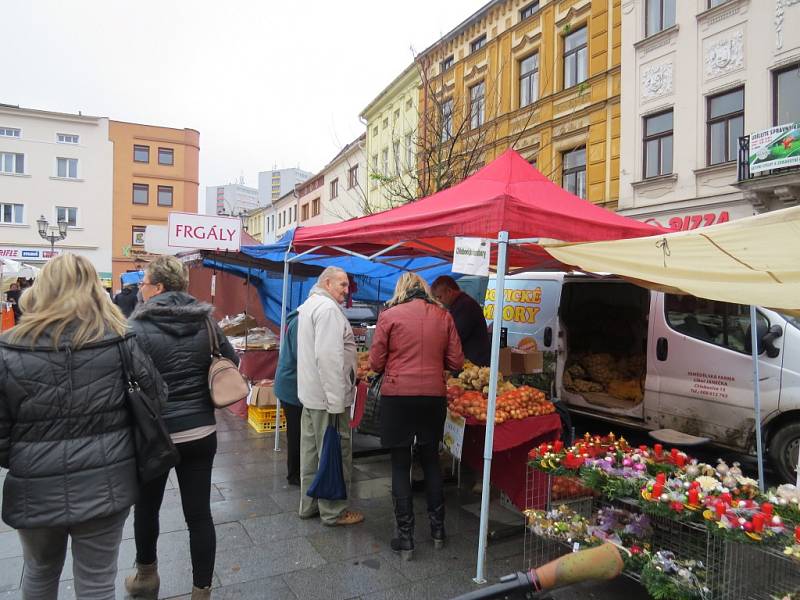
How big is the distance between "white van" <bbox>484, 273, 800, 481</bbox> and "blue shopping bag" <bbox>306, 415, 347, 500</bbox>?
386 centimetres

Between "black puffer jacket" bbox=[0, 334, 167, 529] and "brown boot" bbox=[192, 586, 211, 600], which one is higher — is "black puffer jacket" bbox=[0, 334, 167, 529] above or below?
above

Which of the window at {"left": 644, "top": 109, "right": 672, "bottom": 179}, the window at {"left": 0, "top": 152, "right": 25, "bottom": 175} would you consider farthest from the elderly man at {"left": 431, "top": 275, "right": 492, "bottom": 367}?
the window at {"left": 0, "top": 152, "right": 25, "bottom": 175}

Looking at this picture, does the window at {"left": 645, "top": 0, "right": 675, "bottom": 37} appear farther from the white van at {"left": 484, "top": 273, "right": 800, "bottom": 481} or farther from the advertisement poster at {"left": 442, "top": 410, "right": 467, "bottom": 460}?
the advertisement poster at {"left": 442, "top": 410, "right": 467, "bottom": 460}

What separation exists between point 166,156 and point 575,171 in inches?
1329

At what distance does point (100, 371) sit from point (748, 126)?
13397 mm

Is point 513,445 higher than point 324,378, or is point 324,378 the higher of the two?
point 324,378

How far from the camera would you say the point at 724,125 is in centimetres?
1235

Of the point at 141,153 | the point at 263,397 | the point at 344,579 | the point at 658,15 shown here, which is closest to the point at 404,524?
the point at 344,579

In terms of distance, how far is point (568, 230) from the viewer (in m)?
3.99

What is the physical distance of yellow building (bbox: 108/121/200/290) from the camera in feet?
126

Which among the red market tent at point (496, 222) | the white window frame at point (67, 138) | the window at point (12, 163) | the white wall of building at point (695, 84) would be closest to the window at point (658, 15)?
the white wall of building at point (695, 84)

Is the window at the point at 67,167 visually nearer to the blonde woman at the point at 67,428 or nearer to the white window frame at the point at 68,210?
the white window frame at the point at 68,210

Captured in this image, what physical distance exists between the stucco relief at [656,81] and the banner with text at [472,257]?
40.6 ft

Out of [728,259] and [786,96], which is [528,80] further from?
[728,259]
